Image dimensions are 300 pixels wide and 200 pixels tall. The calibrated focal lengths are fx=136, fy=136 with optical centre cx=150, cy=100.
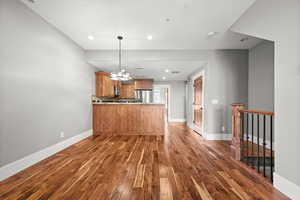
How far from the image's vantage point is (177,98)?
8.18m

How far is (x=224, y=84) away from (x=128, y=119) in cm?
330

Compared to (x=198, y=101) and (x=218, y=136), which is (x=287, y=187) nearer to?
(x=218, y=136)

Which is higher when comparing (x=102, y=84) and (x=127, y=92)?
(x=102, y=84)

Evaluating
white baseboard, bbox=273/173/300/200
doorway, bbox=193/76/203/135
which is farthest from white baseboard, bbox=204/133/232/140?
white baseboard, bbox=273/173/300/200

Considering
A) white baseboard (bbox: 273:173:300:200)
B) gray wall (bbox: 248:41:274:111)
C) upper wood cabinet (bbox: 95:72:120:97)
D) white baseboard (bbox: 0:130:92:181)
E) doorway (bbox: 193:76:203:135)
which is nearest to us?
white baseboard (bbox: 273:173:300:200)

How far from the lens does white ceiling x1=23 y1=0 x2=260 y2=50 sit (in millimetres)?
2264

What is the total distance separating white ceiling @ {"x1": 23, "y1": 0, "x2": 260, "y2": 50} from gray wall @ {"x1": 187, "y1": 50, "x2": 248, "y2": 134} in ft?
1.39

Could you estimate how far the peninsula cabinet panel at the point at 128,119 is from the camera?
15.6 feet

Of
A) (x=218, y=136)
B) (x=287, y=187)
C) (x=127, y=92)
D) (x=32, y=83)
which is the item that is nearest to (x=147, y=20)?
(x=32, y=83)

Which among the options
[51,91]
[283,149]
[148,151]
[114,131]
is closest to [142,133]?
[114,131]

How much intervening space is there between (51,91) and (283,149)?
3937 millimetres

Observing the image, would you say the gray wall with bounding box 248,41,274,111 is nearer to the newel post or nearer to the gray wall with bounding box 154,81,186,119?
the newel post

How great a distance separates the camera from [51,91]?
2842 millimetres

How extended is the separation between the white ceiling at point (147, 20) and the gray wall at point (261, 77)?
0.33 metres
